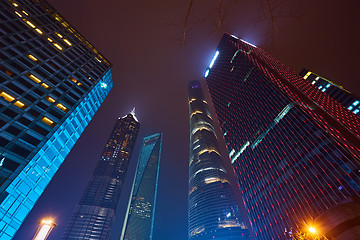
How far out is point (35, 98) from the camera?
119 ft

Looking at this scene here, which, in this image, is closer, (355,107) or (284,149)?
(284,149)

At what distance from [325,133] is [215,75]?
93.2m

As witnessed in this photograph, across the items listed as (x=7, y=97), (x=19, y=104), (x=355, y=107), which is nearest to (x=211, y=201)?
(x=355, y=107)

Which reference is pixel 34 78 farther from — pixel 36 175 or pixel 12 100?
pixel 36 175

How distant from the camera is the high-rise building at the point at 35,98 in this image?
28422 mm

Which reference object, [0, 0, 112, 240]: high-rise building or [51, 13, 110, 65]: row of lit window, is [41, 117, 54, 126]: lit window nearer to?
[0, 0, 112, 240]: high-rise building

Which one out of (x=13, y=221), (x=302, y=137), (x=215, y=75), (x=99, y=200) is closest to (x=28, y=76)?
(x=13, y=221)

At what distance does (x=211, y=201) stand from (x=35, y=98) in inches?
5060

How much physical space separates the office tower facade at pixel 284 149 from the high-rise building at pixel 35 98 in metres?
61.2

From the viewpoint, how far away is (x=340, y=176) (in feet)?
139

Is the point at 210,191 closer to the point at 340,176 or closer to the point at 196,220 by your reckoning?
the point at 196,220

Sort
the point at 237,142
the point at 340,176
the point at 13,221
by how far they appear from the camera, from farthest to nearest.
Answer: the point at 237,142, the point at 340,176, the point at 13,221

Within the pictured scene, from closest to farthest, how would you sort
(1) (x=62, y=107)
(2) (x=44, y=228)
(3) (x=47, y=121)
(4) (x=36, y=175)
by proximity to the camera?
(2) (x=44, y=228) → (4) (x=36, y=175) → (3) (x=47, y=121) → (1) (x=62, y=107)

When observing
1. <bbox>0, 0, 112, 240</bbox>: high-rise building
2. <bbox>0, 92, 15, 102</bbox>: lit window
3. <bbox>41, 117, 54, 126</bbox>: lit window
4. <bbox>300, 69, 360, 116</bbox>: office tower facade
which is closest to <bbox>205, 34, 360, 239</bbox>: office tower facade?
<bbox>300, 69, 360, 116</bbox>: office tower facade
